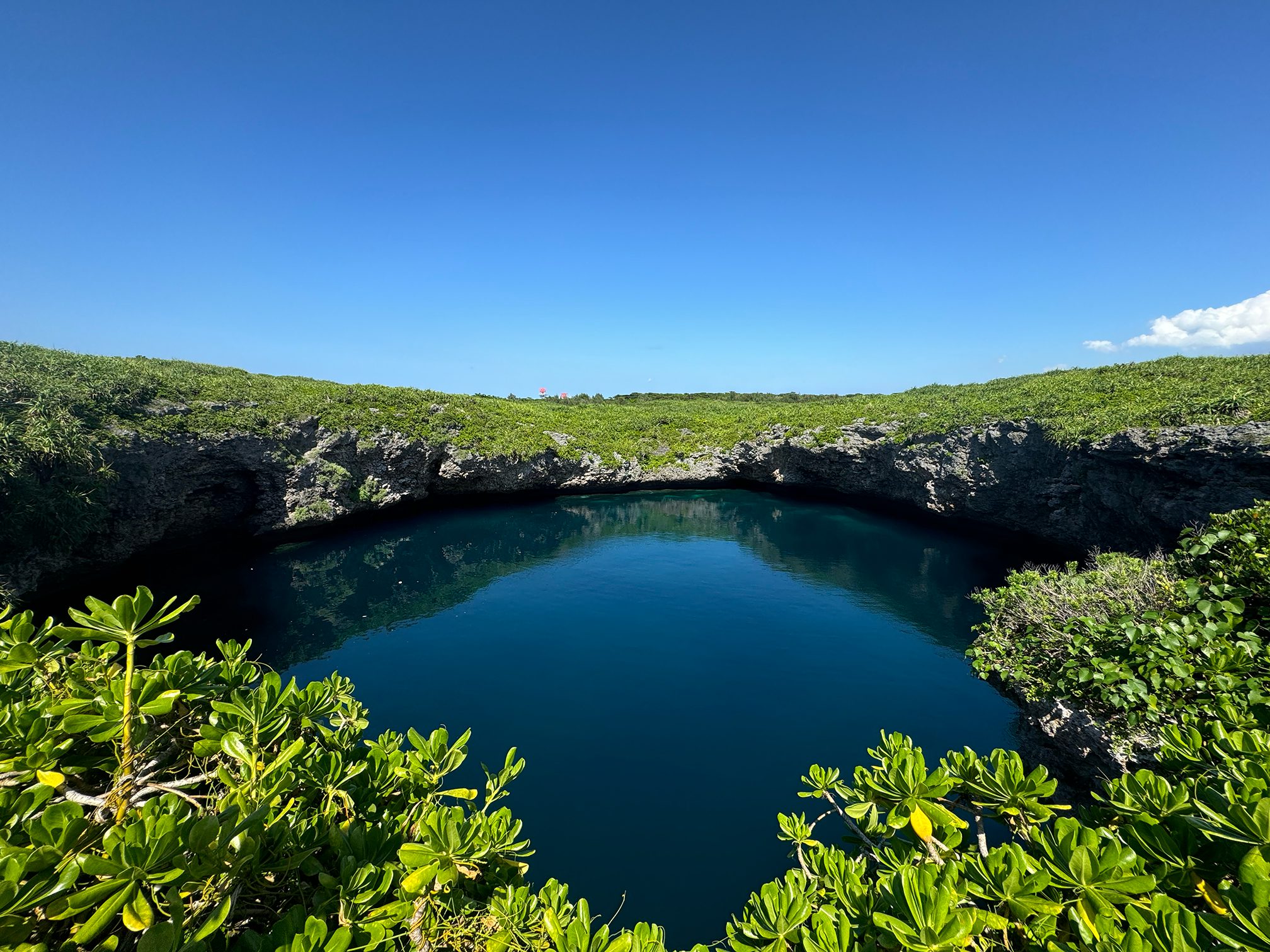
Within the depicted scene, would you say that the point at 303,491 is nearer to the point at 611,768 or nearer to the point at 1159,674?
the point at 611,768

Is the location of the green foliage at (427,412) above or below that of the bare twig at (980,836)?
above

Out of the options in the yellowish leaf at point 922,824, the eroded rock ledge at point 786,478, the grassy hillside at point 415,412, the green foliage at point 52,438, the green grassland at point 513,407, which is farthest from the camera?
the green grassland at point 513,407

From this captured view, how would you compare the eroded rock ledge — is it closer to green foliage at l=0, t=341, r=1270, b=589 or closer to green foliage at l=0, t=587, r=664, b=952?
green foliage at l=0, t=341, r=1270, b=589

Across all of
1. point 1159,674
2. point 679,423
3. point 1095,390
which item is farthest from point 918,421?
point 1159,674

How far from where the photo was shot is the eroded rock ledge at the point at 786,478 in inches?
586

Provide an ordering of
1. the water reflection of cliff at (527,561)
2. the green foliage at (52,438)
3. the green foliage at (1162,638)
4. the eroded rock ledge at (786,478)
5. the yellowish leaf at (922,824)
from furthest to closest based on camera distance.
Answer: the water reflection of cliff at (527,561) → the eroded rock ledge at (786,478) → the green foliage at (52,438) → the green foliage at (1162,638) → the yellowish leaf at (922,824)

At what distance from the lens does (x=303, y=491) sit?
24.2 m

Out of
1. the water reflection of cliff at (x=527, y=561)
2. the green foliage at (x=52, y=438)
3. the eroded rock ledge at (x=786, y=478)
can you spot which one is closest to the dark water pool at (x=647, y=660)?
the water reflection of cliff at (x=527, y=561)

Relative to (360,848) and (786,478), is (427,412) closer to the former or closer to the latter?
(786,478)

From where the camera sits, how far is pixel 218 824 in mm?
1745

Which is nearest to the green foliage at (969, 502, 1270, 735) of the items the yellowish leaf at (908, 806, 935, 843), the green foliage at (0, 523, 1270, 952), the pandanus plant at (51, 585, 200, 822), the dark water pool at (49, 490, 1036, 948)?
the green foliage at (0, 523, 1270, 952)

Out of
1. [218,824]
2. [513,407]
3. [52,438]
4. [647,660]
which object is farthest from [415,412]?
[218,824]

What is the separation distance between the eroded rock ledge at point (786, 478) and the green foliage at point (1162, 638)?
10.1 m

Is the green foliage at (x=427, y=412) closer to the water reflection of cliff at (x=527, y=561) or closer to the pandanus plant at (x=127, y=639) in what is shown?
the water reflection of cliff at (x=527, y=561)
